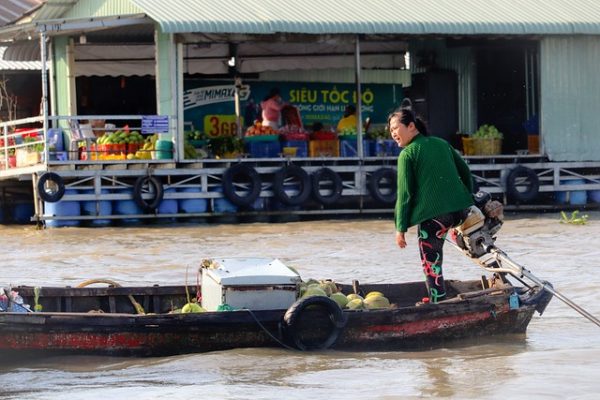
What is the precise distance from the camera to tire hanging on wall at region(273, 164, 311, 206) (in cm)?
1883

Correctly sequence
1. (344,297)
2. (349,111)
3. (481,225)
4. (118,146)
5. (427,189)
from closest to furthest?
(427,189) → (481,225) → (344,297) → (118,146) → (349,111)

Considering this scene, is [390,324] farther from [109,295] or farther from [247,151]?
[247,151]

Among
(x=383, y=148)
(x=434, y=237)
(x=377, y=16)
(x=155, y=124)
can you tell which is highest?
(x=377, y=16)

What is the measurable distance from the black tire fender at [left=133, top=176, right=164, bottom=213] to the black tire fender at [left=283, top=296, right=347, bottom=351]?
10.2 metres

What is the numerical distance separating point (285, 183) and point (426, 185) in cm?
1068

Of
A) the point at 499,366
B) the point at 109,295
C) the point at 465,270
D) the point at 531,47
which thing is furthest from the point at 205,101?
the point at 499,366

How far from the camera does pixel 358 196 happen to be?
64.7ft

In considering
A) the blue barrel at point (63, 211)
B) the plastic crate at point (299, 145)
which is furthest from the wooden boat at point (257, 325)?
the plastic crate at point (299, 145)

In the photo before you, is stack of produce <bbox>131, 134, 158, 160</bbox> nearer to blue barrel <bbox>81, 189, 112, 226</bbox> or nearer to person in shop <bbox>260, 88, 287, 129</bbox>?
blue barrel <bbox>81, 189, 112, 226</bbox>

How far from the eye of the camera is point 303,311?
8172 mm

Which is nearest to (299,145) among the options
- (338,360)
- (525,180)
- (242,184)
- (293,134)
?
(293,134)

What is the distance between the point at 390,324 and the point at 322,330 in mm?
491

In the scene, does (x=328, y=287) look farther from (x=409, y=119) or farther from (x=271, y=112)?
(x=271, y=112)

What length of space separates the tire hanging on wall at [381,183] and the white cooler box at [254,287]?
10963mm
